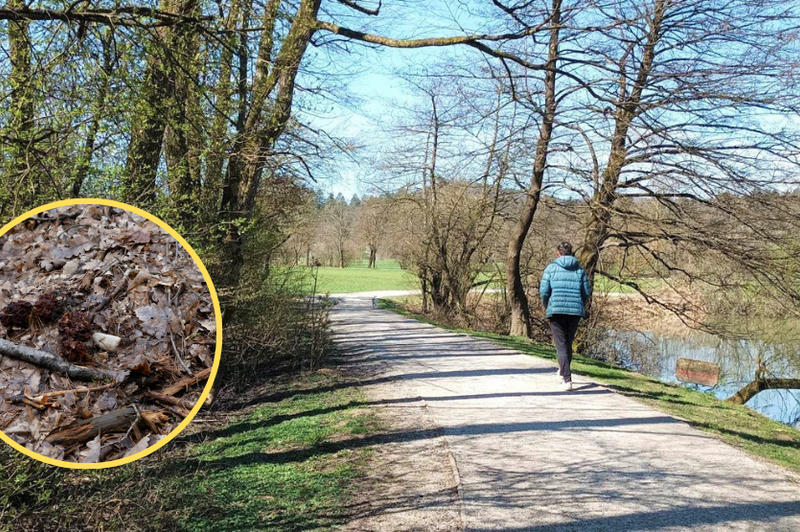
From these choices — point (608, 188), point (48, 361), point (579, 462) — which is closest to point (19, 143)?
point (48, 361)

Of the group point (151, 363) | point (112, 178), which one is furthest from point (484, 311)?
point (151, 363)

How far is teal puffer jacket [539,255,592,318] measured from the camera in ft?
29.0

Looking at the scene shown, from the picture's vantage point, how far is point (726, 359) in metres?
18.9

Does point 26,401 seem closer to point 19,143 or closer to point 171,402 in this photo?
point 171,402

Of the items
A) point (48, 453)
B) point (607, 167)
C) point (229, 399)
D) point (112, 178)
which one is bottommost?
point (229, 399)

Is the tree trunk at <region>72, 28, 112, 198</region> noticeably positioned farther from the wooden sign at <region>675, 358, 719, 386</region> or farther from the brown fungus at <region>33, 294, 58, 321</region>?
the wooden sign at <region>675, 358, 719, 386</region>

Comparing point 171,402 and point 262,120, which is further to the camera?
point 262,120

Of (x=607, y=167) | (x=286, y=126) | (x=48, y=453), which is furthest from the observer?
(x=607, y=167)

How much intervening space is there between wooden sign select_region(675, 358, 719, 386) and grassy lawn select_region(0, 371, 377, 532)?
431 inches

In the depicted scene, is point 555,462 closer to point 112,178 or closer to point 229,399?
point 112,178

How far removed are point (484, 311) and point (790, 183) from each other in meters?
12.5

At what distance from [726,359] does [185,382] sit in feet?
63.3

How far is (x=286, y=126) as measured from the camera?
7.29m

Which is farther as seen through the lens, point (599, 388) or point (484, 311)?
point (484, 311)
